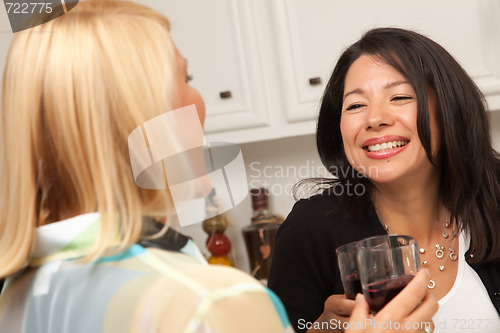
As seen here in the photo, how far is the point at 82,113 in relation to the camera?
1.90 feet

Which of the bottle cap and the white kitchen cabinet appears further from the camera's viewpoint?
the bottle cap

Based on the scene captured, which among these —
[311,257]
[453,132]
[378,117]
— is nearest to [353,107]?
[378,117]

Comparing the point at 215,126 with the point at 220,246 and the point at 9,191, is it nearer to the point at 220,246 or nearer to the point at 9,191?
the point at 220,246

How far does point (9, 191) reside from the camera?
2.01 feet

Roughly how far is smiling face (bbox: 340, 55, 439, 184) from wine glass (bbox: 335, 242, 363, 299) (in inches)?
14.7

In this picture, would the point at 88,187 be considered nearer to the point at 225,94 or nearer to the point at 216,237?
the point at 225,94

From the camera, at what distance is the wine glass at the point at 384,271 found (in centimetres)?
83

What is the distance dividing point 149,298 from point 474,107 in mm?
1000

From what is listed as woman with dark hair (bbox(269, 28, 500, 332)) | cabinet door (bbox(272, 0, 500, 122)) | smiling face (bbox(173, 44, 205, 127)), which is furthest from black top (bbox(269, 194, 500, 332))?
smiling face (bbox(173, 44, 205, 127))

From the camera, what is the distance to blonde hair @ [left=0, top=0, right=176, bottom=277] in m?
0.58

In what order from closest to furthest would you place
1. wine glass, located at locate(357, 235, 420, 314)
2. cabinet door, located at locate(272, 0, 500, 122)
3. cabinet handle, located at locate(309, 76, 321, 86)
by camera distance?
wine glass, located at locate(357, 235, 420, 314) → cabinet door, located at locate(272, 0, 500, 122) → cabinet handle, located at locate(309, 76, 321, 86)

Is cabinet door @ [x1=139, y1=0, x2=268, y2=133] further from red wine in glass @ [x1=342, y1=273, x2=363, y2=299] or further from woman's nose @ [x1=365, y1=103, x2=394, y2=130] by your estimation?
red wine in glass @ [x1=342, y1=273, x2=363, y2=299]

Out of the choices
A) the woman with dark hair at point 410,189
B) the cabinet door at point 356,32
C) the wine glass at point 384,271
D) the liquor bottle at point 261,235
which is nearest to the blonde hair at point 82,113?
the wine glass at point 384,271

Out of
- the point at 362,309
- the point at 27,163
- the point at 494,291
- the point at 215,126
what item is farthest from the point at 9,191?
the point at 215,126
